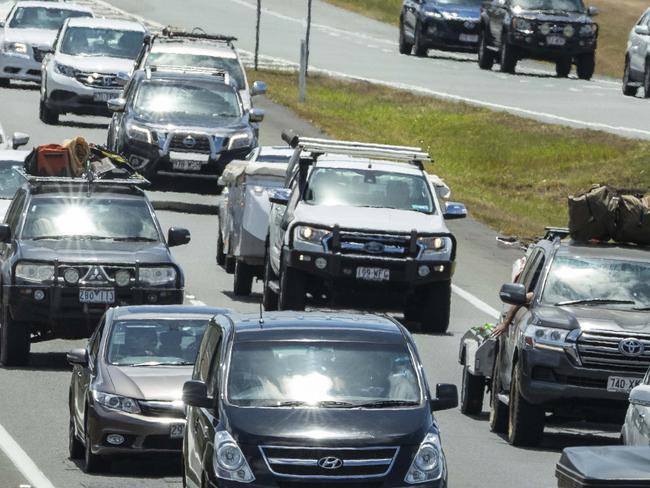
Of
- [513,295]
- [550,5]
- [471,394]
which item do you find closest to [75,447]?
[513,295]

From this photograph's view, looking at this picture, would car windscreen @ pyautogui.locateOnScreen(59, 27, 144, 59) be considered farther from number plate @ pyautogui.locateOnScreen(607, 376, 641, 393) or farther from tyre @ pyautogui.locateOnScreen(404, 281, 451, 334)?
number plate @ pyautogui.locateOnScreen(607, 376, 641, 393)

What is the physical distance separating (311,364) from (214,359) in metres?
0.73

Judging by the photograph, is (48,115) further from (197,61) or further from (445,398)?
(445,398)

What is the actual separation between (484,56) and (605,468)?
161 feet

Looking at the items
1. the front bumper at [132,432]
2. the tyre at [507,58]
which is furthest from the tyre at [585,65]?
the front bumper at [132,432]

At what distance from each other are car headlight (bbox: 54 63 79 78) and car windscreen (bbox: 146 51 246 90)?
121 inches

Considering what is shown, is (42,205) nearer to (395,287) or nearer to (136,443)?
(395,287)

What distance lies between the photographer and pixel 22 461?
18016 millimetres

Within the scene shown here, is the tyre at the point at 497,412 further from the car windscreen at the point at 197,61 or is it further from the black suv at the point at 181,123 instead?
the car windscreen at the point at 197,61

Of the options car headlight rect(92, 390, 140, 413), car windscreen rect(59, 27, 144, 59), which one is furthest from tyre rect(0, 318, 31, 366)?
car windscreen rect(59, 27, 144, 59)

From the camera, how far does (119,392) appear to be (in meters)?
17.6

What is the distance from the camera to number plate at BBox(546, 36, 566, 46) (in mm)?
54006

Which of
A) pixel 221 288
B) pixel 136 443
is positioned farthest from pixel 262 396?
pixel 221 288

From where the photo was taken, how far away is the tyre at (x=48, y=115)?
148ft
